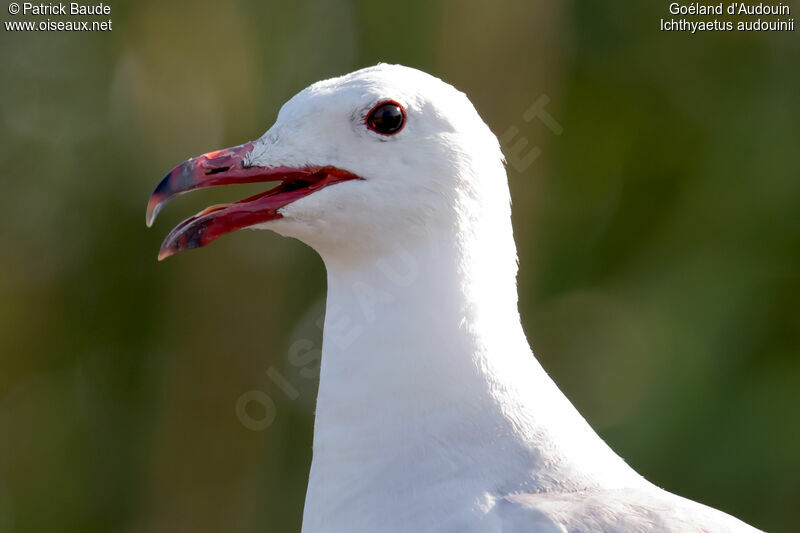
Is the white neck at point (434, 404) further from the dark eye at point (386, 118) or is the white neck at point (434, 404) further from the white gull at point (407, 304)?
the dark eye at point (386, 118)

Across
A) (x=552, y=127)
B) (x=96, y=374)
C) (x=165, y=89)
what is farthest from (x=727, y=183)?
(x=96, y=374)

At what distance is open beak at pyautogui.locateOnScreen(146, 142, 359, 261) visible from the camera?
1.89m

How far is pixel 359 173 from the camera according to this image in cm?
191

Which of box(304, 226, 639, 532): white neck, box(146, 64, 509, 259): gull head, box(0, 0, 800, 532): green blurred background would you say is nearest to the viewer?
box(304, 226, 639, 532): white neck

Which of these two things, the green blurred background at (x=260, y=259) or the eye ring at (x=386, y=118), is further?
the green blurred background at (x=260, y=259)

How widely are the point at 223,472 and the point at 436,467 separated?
3657 millimetres

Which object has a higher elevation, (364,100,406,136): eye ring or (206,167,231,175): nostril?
(364,100,406,136): eye ring

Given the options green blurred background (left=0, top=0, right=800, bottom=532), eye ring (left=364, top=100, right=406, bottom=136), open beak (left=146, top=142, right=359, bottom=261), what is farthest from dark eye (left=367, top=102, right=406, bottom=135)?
green blurred background (left=0, top=0, right=800, bottom=532)

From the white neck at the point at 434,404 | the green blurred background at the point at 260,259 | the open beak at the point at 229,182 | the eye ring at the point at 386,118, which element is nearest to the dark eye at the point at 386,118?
the eye ring at the point at 386,118

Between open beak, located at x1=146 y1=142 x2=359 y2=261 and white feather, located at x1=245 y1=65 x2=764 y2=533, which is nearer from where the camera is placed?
white feather, located at x1=245 y1=65 x2=764 y2=533

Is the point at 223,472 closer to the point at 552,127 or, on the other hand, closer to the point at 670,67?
the point at 552,127

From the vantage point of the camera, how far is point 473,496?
1.72 meters

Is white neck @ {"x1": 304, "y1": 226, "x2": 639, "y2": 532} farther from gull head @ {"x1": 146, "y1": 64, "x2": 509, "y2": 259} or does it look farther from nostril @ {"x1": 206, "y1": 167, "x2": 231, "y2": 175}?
nostril @ {"x1": 206, "y1": 167, "x2": 231, "y2": 175}

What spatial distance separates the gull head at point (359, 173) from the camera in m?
1.88
